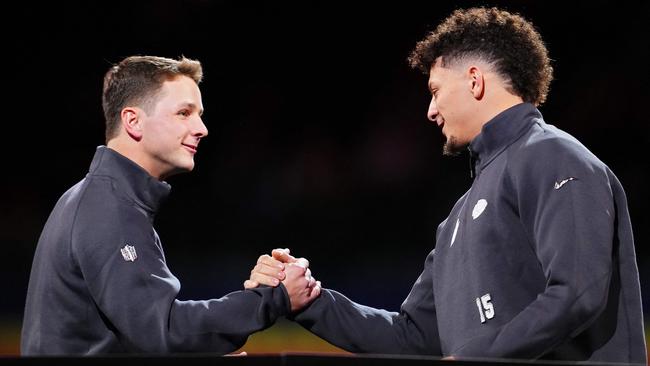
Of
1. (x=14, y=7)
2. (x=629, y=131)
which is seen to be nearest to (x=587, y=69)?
(x=629, y=131)

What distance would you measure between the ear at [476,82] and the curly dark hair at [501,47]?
52mm

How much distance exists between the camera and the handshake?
9.96 feet

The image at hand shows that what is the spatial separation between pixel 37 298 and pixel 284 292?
32.3 inches

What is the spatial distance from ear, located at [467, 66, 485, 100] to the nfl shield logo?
116cm

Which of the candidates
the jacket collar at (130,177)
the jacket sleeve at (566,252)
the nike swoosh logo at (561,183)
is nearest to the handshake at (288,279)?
the jacket collar at (130,177)

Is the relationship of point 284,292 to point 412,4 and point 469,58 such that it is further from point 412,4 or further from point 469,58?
point 412,4

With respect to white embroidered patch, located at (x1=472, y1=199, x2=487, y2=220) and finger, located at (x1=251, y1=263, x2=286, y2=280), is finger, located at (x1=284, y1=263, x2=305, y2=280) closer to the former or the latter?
finger, located at (x1=251, y1=263, x2=286, y2=280)

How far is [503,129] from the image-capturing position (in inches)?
101

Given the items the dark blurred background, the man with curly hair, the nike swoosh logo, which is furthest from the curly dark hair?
the dark blurred background

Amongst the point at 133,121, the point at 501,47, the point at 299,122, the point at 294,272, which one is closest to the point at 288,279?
the point at 294,272

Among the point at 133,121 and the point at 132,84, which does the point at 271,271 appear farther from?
the point at 132,84

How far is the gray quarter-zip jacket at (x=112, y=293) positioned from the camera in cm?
259

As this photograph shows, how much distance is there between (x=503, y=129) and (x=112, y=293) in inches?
49.6

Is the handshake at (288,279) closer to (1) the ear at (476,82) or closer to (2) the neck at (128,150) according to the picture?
(2) the neck at (128,150)
